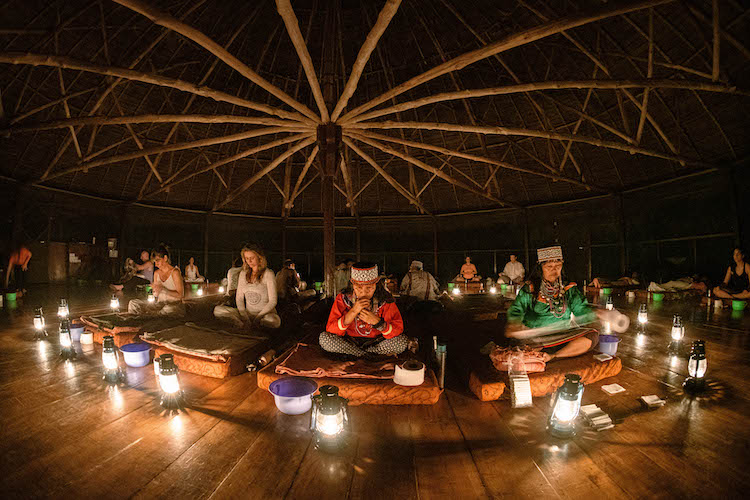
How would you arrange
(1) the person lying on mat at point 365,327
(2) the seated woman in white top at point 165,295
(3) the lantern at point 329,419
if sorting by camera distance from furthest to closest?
(2) the seated woman in white top at point 165,295
(1) the person lying on mat at point 365,327
(3) the lantern at point 329,419

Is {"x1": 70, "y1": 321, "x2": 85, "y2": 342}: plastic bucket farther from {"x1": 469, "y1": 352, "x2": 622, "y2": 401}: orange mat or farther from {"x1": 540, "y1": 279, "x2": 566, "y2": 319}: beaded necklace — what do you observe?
{"x1": 540, "y1": 279, "x2": 566, "y2": 319}: beaded necklace

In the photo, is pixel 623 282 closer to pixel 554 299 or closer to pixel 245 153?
pixel 554 299

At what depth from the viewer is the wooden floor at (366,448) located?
210cm

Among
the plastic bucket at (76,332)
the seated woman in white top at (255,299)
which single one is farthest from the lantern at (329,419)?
the plastic bucket at (76,332)

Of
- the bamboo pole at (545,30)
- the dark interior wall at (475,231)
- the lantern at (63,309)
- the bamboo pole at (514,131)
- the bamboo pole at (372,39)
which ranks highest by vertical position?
the bamboo pole at (372,39)

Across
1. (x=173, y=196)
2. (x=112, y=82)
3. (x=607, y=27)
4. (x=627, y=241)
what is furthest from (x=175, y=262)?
(x=627, y=241)

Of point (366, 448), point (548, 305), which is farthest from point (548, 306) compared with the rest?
point (366, 448)

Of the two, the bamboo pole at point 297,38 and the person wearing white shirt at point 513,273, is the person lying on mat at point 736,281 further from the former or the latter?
the bamboo pole at point 297,38

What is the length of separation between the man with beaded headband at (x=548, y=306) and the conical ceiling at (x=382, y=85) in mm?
2894

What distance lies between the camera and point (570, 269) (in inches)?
533

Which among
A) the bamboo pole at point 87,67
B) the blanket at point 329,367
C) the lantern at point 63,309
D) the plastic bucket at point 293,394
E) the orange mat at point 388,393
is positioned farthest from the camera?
the lantern at point 63,309

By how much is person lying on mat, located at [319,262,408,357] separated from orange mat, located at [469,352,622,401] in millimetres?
1006

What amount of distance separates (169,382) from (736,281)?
12.5m

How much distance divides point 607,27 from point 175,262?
633 inches
